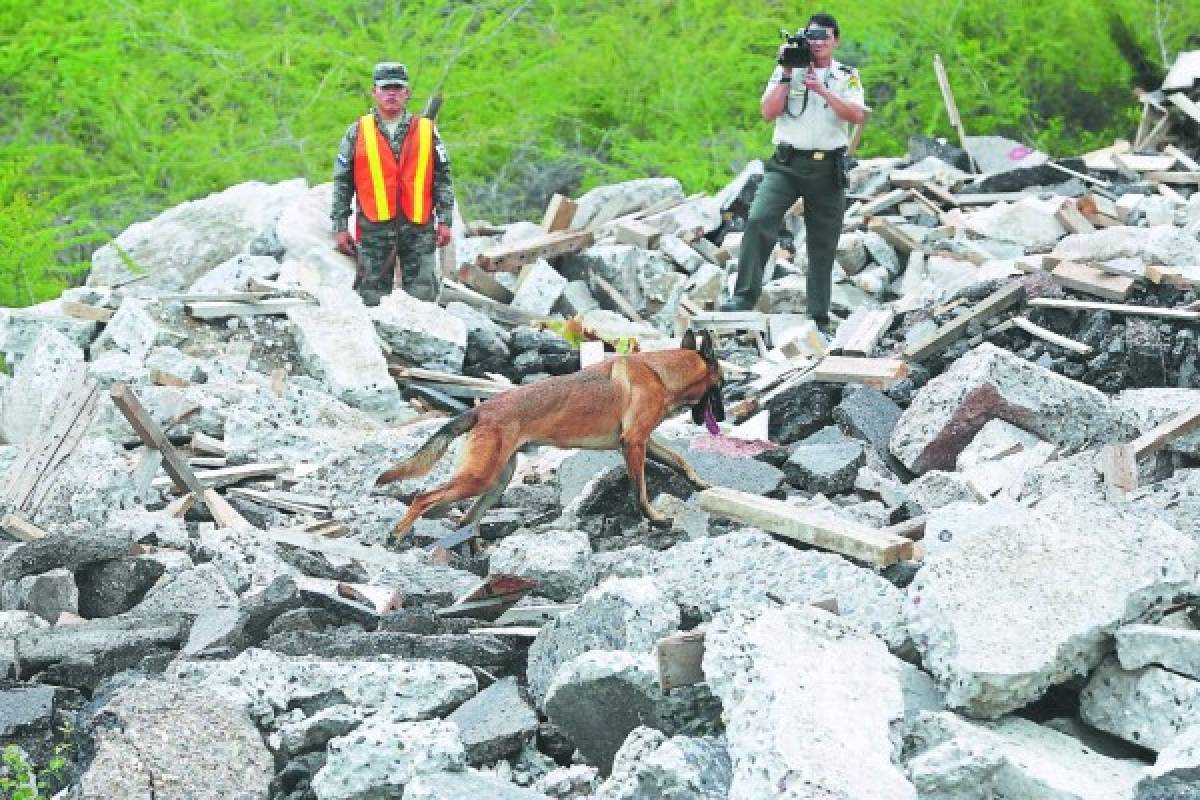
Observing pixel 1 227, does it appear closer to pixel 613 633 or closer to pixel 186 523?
pixel 186 523

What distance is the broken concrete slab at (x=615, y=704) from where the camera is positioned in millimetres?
5508

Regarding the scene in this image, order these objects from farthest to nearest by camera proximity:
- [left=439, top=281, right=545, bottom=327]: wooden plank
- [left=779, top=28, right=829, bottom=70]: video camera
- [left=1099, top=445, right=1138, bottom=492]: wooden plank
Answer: [left=439, top=281, right=545, bottom=327]: wooden plank, [left=779, top=28, right=829, bottom=70]: video camera, [left=1099, top=445, right=1138, bottom=492]: wooden plank

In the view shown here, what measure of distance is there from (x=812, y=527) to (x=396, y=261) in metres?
6.60

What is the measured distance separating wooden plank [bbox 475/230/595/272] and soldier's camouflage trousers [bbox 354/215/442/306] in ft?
5.70

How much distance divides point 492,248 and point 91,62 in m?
8.14

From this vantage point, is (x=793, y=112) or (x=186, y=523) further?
(x=793, y=112)

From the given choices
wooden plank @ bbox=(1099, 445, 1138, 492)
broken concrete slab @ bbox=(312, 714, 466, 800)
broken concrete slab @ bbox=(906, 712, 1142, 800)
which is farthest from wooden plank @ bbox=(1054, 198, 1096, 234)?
broken concrete slab @ bbox=(312, 714, 466, 800)

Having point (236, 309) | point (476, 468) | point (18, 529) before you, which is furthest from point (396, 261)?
Answer: point (18, 529)

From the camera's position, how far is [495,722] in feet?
19.1

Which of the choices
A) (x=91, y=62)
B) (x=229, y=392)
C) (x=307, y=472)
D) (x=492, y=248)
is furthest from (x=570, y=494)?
(x=91, y=62)

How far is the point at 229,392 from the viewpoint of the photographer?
11000 mm

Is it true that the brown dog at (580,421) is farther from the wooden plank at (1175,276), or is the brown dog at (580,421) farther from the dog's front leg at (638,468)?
the wooden plank at (1175,276)

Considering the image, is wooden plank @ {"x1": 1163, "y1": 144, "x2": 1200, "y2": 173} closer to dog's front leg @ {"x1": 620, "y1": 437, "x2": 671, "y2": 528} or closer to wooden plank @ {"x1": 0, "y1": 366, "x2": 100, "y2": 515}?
dog's front leg @ {"x1": 620, "y1": 437, "x2": 671, "y2": 528}

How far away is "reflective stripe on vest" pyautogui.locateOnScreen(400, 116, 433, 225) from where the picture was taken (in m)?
12.4
